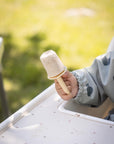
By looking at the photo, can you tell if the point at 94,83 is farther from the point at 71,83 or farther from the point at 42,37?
the point at 42,37

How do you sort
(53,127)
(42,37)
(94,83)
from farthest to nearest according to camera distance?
1. (42,37)
2. (94,83)
3. (53,127)

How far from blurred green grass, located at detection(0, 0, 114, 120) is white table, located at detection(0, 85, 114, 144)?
1.04 m

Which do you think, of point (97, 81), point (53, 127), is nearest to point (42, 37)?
point (97, 81)

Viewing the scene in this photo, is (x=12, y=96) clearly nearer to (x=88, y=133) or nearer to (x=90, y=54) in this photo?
(x=90, y=54)

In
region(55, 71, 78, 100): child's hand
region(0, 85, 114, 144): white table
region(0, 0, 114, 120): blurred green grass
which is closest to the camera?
region(0, 85, 114, 144): white table

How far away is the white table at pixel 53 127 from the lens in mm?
651

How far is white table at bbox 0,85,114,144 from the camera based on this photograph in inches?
25.6

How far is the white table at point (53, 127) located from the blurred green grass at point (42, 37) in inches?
40.8

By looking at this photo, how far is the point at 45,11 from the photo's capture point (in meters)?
3.41

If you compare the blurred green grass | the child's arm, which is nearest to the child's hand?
the child's arm

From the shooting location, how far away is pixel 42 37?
281cm

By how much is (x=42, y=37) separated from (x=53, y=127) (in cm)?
217

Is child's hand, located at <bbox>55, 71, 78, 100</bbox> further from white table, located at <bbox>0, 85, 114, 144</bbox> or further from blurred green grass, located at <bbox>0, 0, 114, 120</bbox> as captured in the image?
blurred green grass, located at <bbox>0, 0, 114, 120</bbox>

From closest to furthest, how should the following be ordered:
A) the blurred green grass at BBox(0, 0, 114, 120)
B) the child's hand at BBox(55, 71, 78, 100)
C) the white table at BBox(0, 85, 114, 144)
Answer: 1. the white table at BBox(0, 85, 114, 144)
2. the child's hand at BBox(55, 71, 78, 100)
3. the blurred green grass at BBox(0, 0, 114, 120)
